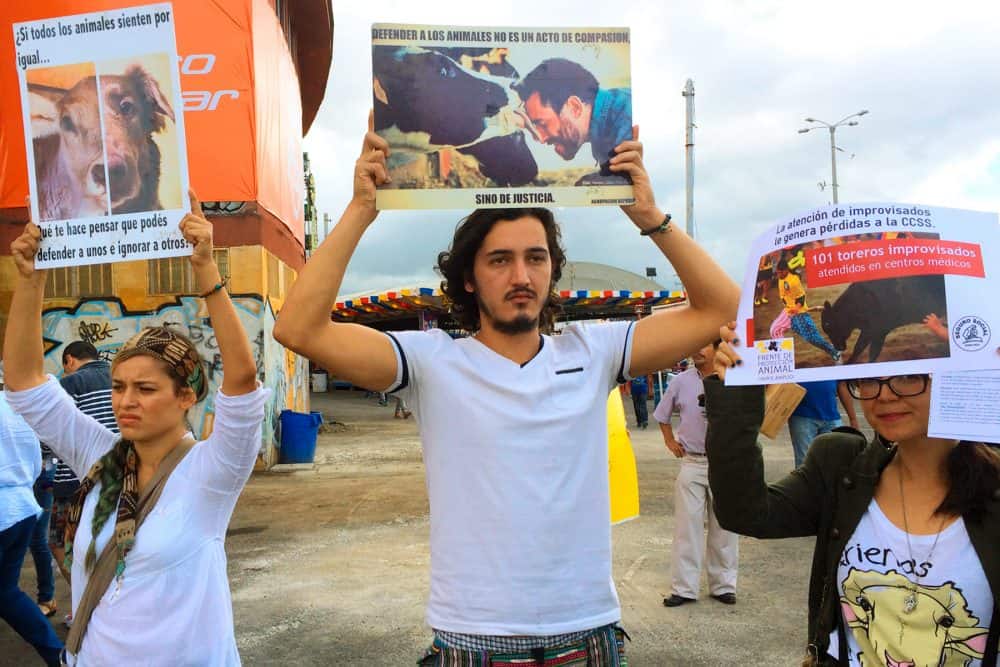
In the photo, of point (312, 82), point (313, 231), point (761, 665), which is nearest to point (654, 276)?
point (313, 231)

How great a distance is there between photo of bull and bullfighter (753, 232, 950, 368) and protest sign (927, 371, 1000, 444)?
67mm

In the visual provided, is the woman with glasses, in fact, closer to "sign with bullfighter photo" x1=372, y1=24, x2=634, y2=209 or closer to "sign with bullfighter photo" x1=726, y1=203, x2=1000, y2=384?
"sign with bullfighter photo" x1=726, y1=203, x2=1000, y2=384

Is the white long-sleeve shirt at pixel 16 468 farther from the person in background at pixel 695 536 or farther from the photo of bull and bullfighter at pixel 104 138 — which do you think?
the person in background at pixel 695 536

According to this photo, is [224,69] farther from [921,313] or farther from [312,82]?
[921,313]

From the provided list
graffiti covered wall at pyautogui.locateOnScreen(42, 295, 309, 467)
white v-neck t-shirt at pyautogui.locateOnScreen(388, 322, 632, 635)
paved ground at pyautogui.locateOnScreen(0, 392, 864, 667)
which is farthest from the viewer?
graffiti covered wall at pyautogui.locateOnScreen(42, 295, 309, 467)

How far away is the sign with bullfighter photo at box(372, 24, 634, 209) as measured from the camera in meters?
2.14

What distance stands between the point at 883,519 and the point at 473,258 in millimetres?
1286

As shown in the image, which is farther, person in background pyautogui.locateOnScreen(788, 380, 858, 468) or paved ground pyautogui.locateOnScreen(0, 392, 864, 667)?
person in background pyautogui.locateOnScreen(788, 380, 858, 468)

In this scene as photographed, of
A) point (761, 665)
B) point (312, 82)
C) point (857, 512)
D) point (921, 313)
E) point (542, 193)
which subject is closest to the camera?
point (921, 313)

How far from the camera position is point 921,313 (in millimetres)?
1664

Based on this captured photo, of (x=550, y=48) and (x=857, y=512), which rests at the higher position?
(x=550, y=48)

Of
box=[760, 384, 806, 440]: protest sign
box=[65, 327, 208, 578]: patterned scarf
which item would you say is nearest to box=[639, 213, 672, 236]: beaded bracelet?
box=[65, 327, 208, 578]: patterned scarf

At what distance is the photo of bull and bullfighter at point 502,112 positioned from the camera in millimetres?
2148

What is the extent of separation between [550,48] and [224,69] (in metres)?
10.7
